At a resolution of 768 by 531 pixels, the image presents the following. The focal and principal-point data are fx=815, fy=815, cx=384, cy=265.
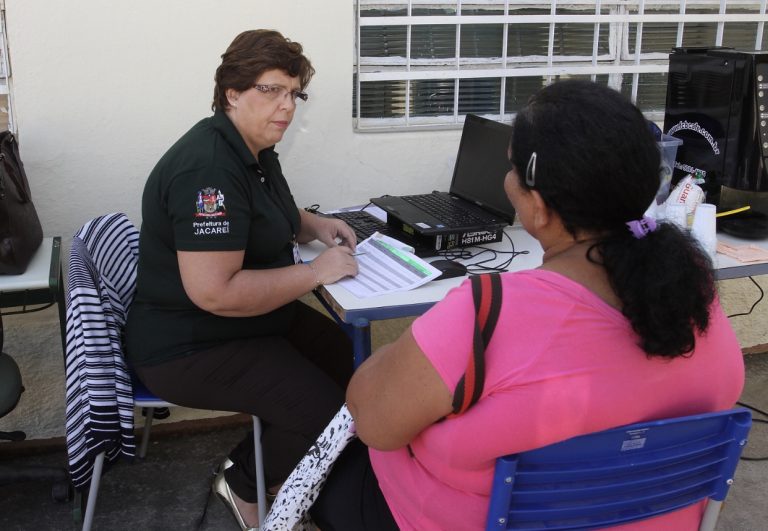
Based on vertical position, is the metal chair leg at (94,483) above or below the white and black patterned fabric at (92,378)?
below

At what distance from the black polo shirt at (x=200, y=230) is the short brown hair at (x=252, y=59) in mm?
102

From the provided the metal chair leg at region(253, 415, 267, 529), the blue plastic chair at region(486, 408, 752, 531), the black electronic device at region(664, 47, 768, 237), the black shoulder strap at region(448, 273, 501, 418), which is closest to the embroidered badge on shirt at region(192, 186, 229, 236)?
the metal chair leg at region(253, 415, 267, 529)

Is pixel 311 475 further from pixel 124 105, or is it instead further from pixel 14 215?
pixel 124 105

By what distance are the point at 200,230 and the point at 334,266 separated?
40cm

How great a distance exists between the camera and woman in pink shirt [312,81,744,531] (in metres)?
1.24

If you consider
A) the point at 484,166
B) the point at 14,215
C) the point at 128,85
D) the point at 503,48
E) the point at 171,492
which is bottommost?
the point at 171,492

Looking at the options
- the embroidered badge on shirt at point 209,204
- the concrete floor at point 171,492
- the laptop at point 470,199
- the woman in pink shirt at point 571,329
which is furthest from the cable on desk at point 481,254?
the concrete floor at point 171,492

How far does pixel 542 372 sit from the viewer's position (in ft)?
4.07

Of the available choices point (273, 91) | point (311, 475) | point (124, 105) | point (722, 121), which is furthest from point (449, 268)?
point (124, 105)

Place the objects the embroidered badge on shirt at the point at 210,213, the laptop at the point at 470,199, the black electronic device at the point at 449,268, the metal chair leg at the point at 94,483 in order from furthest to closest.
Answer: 1. the laptop at the point at 470,199
2. the black electronic device at the point at 449,268
3. the metal chair leg at the point at 94,483
4. the embroidered badge on shirt at the point at 210,213

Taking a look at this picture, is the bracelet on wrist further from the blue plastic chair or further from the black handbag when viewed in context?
the blue plastic chair

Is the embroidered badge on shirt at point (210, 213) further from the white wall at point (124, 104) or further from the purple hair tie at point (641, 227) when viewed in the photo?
the purple hair tie at point (641, 227)

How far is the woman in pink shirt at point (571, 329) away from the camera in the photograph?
1242mm

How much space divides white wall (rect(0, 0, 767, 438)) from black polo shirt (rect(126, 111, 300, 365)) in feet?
1.95
